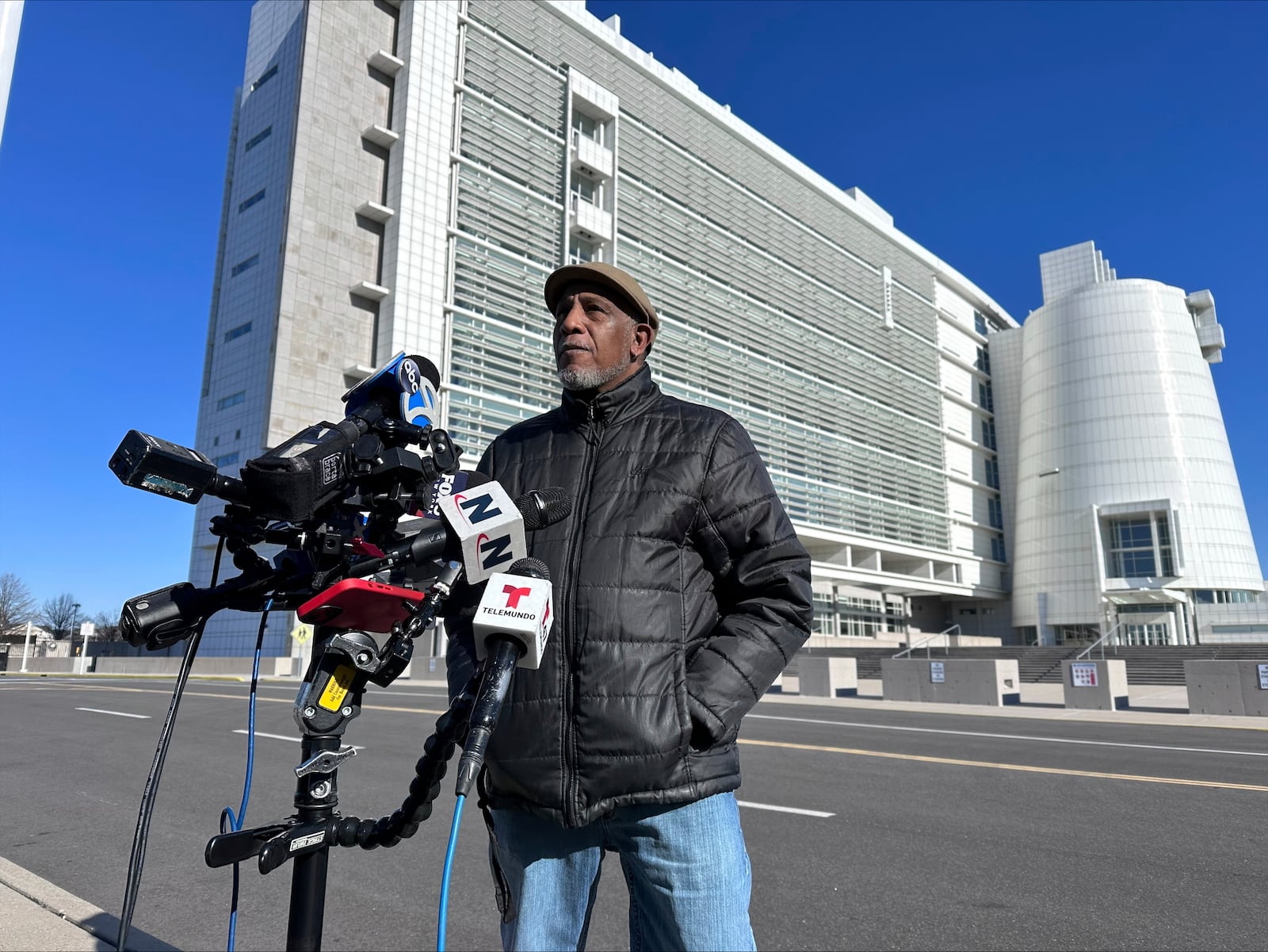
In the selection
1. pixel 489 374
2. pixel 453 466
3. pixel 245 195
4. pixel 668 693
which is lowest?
pixel 668 693

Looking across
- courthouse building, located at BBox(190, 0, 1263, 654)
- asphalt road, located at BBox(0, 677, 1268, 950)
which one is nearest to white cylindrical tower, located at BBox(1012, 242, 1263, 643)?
courthouse building, located at BBox(190, 0, 1263, 654)

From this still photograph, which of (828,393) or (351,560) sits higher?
(828,393)

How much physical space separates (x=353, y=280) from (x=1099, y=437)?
50005 mm

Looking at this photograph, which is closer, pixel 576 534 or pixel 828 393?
pixel 576 534

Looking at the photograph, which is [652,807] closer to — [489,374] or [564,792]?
[564,792]

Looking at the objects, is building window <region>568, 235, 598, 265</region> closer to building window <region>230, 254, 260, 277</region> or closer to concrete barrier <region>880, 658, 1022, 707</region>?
building window <region>230, 254, 260, 277</region>

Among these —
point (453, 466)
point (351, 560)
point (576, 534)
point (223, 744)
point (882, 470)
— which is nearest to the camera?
point (351, 560)

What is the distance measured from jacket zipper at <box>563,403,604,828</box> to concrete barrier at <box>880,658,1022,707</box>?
735 inches

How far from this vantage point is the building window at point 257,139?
38.2 m

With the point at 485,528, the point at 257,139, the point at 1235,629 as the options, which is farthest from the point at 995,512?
the point at 485,528

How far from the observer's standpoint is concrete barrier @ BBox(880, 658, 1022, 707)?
1847 centimetres

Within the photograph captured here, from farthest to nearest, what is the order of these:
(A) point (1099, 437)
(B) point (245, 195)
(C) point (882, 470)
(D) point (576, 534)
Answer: (C) point (882, 470) < (A) point (1099, 437) < (B) point (245, 195) < (D) point (576, 534)

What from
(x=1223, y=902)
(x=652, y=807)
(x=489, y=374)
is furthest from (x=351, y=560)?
(x=489, y=374)

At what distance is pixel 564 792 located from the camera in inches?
68.7
